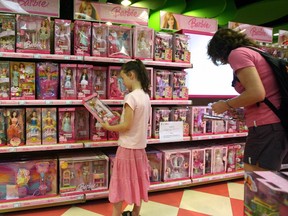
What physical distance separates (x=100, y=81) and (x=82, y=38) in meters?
0.44

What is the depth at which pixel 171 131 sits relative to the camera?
119 inches

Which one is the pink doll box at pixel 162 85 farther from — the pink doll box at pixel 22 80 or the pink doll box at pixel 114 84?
the pink doll box at pixel 22 80

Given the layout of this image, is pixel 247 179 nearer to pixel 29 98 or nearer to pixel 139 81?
pixel 139 81

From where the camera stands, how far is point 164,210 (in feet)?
8.66

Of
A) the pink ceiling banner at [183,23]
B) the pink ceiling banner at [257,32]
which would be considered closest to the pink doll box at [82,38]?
the pink ceiling banner at [183,23]

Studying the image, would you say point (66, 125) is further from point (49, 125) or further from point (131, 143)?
point (131, 143)

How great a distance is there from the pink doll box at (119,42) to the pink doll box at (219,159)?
155 cm

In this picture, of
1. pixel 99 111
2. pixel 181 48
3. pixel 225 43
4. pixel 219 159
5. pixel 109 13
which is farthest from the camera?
pixel 219 159

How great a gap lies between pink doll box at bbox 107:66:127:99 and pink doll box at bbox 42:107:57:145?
56cm

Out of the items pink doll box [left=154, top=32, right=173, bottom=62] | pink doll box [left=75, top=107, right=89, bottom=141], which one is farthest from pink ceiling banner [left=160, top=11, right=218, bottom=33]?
pink doll box [left=75, top=107, right=89, bottom=141]

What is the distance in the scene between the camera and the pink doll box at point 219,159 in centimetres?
331

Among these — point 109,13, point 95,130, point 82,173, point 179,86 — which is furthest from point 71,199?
point 109,13

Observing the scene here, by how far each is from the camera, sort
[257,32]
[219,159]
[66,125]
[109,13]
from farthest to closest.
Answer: [257,32], [219,159], [109,13], [66,125]

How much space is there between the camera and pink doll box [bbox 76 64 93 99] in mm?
2598
